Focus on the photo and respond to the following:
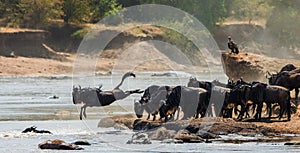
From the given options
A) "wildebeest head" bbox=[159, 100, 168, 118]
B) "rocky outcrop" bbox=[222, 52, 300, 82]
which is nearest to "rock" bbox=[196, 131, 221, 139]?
"wildebeest head" bbox=[159, 100, 168, 118]

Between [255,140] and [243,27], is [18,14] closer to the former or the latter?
[243,27]

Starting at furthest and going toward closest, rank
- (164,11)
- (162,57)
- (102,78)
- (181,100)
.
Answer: (164,11) < (162,57) < (102,78) < (181,100)

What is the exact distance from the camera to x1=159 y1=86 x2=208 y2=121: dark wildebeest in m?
28.1

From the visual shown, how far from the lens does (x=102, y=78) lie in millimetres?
64625

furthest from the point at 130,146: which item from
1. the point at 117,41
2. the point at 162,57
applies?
Result: the point at 117,41

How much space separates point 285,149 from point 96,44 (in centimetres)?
5857

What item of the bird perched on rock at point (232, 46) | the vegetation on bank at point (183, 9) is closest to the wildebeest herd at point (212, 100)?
the bird perched on rock at point (232, 46)

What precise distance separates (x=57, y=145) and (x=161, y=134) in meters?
3.01

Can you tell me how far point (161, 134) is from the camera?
25.5m

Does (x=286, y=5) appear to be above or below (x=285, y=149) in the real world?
above

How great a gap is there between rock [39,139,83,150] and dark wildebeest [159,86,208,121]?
4.77 m

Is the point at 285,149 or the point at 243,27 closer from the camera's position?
the point at 285,149

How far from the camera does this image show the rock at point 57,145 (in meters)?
23.6

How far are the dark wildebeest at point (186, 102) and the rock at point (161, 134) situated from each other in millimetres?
2251
